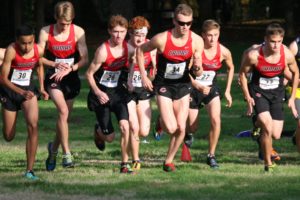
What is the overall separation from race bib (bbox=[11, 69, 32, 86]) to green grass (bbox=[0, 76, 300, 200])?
3.55 feet

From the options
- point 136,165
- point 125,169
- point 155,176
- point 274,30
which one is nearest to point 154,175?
point 155,176

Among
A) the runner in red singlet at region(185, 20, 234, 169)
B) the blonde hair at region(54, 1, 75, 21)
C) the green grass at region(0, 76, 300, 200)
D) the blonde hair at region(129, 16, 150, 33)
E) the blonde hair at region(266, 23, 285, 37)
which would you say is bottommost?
the green grass at region(0, 76, 300, 200)

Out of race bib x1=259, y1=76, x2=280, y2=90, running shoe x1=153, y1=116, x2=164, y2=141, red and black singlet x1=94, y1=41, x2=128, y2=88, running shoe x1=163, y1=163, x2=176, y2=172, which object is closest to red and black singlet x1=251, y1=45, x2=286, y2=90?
race bib x1=259, y1=76, x2=280, y2=90

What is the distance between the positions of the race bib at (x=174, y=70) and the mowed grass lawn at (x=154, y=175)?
44.5 inches

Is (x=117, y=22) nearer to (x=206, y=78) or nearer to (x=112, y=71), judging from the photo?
(x=112, y=71)

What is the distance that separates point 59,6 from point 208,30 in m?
1.94

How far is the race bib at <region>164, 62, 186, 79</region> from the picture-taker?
12688mm

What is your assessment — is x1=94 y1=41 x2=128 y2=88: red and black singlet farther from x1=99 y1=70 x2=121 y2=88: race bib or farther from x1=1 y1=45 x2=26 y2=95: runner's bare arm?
x1=1 y1=45 x2=26 y2=95: runner's bare arm

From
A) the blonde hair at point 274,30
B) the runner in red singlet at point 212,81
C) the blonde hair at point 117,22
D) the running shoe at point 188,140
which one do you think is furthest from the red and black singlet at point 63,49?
the blonde hair at point 274,30

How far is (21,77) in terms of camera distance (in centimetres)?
1236

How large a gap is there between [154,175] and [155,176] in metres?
0.09

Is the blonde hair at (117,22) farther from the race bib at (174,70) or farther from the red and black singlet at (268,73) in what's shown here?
the red and black singlet at (268,73)

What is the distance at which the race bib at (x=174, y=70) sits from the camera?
1269 cm

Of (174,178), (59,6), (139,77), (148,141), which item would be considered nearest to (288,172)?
(174,178)
